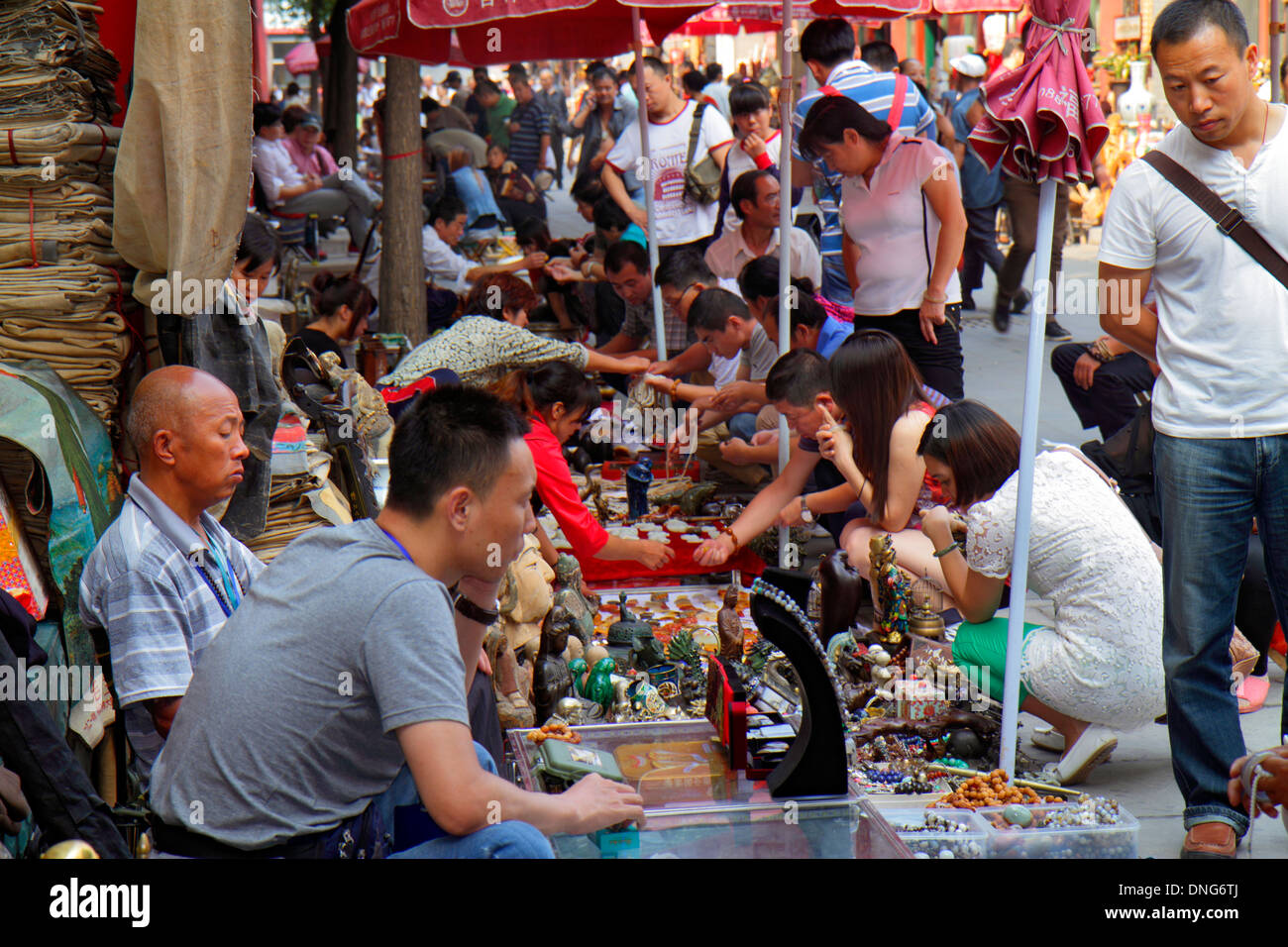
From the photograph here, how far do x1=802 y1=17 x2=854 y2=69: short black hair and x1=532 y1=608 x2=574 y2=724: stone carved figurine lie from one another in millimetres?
3799

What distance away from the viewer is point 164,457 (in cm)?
302

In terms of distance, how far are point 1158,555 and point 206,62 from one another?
10.1ft

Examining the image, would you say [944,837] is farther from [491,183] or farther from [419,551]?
[491,183]

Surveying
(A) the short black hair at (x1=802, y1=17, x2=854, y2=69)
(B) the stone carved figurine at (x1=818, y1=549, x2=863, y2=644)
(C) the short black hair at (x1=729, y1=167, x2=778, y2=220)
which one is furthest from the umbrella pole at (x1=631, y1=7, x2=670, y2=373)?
(B) the stone carved figurine at (x1=818, y1=549, x2=863, y2=644)

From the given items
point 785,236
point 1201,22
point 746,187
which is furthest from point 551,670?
point 746,187

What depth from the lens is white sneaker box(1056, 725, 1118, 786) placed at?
3.74 metres

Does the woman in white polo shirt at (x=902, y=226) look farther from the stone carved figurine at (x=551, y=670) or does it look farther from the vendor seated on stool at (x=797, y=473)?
the stone carved figurine at (x=551, y=670)

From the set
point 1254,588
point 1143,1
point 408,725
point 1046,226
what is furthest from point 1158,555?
point 1143,1

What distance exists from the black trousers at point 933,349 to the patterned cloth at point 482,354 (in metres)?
1.39

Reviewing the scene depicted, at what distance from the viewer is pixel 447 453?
228 centimetres

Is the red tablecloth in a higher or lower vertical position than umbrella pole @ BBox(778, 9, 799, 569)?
lower

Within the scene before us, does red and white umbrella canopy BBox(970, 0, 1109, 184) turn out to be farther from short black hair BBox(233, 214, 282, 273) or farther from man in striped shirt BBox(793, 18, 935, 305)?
short black hair BBox(233, 214, 282, 273)

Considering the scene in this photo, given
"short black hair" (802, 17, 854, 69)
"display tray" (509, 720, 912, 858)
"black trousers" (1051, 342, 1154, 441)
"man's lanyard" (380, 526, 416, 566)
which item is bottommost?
"display tray" (509, 720, 912, 858)

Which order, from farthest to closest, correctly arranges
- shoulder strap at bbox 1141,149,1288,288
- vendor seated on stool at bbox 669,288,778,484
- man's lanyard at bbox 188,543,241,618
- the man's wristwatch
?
1. vendor seated on stool at bbox 669,288,778,484
2. shoulder strap at bbox 1141,149,1288,288
3. man's lanyard at bbox 188,543,241,618
4. the man's wristwatch
